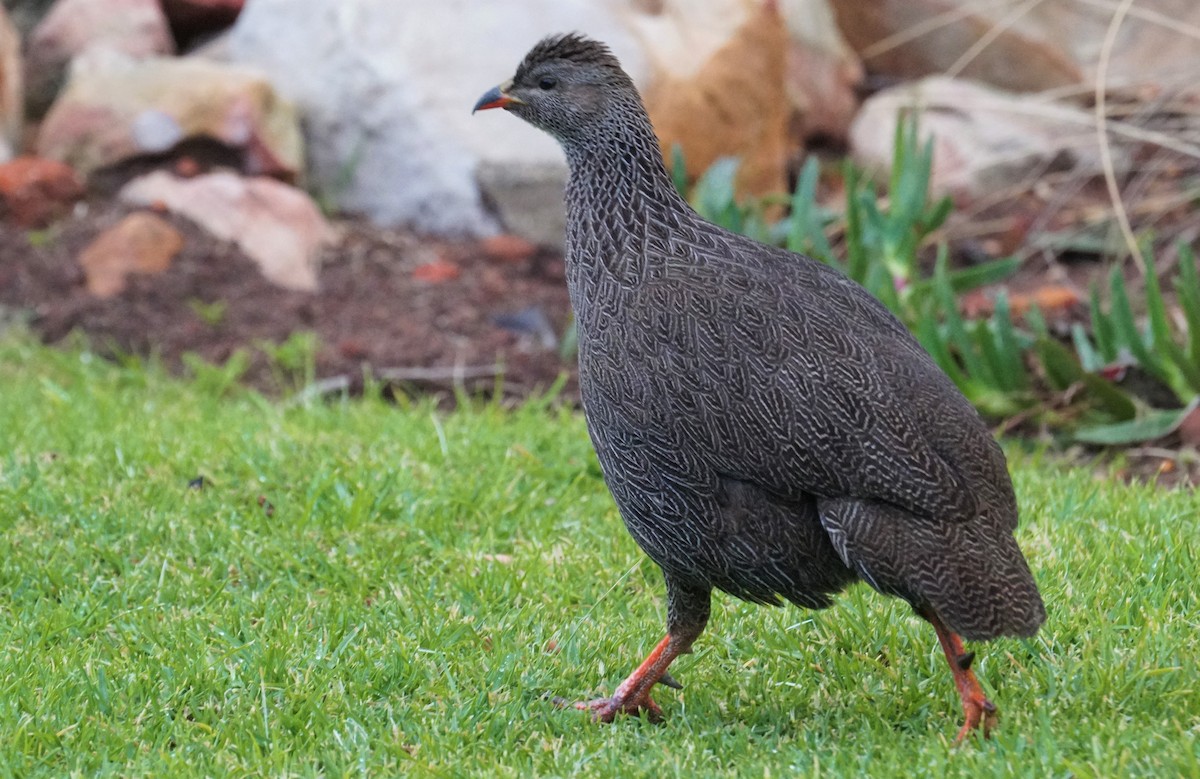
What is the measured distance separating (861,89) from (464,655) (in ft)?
24.6

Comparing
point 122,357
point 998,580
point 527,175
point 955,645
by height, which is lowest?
point 122,357

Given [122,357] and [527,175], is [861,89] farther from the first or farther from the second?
[122,357]

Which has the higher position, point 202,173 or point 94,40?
point 94,40

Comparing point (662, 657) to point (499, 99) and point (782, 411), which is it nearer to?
point (782, 411)

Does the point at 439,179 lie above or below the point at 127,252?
above

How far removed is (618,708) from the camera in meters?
3.43

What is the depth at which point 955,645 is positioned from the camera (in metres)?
3.17

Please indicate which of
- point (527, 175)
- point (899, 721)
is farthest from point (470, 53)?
point (899, 721)

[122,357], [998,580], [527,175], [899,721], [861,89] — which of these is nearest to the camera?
[998,580]

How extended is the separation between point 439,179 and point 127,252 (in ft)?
6.02

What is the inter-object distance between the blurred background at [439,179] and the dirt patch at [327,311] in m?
0.02

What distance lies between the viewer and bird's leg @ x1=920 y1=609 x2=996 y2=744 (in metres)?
3.09

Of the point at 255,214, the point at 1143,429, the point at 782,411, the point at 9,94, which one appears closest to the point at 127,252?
the point at 255,214

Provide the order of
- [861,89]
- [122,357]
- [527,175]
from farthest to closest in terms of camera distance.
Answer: [861,89], [527,175], [122,357]
